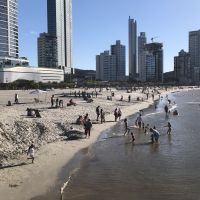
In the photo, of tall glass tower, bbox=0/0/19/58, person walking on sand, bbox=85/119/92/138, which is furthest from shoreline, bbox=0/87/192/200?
tall glass tower, bbox=0/0/19/58

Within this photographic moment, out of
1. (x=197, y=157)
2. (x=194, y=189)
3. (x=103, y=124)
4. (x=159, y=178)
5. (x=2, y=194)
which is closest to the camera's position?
(x=2, y=194)

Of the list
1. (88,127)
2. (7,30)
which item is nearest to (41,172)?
(88,127)

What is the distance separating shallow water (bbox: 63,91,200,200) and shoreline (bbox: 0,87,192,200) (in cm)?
109

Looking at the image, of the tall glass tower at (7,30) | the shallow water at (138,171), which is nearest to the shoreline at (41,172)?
the shallow water at (138,171)

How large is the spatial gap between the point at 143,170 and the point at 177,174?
195 centimetres

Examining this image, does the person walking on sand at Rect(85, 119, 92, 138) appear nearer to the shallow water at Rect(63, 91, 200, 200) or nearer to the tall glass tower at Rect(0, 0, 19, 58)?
the shallow water at Rect(63, 91, 200, 200)

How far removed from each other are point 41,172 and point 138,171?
17.5 feet

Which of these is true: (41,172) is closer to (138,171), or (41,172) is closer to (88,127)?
(138,171)

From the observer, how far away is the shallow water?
17.2m

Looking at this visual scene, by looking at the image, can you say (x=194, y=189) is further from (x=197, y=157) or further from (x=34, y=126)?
(x=34, y=126)

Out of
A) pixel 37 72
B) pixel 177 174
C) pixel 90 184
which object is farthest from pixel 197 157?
pixel 37 72

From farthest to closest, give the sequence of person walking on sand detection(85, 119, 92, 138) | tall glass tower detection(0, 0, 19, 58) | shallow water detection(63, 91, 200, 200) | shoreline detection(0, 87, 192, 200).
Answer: tall glass tower detection(0, 0, 19, 58), person walking on sand detection(85, 119, 92, 138), shallow water detection(63, 91, 200, 200), shoreline detection(0, 87, 192, 200)

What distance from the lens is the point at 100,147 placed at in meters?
28.4

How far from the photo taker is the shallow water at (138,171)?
679 inches
